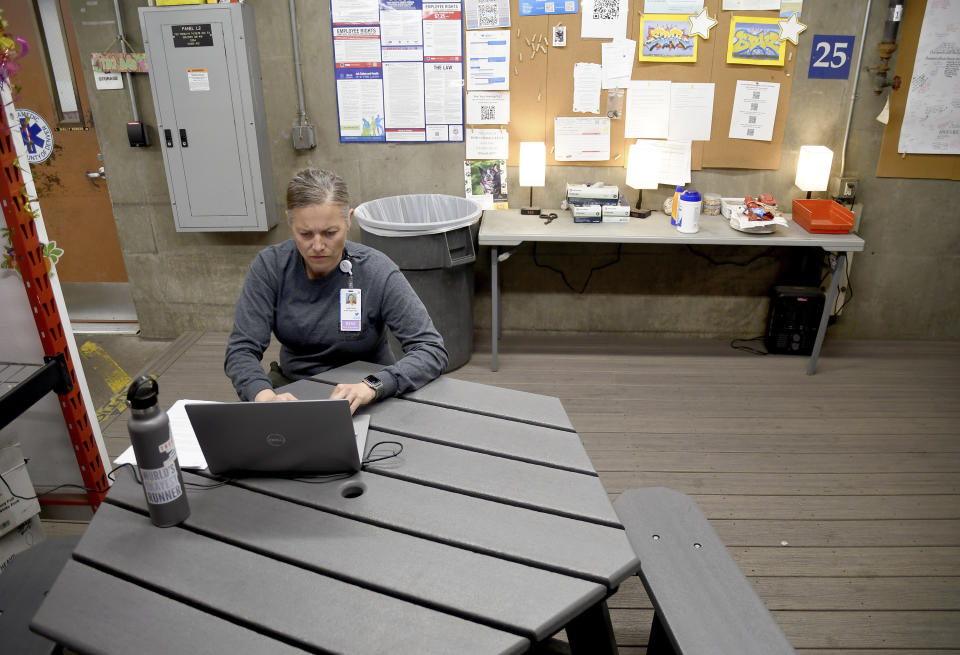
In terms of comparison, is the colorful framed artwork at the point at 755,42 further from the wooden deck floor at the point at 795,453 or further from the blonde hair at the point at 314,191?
the blonde hair at the point at 314,191

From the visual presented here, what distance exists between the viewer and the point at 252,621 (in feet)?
3.40

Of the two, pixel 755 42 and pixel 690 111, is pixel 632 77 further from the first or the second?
pixel 755 42

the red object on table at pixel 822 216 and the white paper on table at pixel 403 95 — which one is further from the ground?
the white paper on table at pixel 403 95

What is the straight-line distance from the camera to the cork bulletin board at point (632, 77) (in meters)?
3.51

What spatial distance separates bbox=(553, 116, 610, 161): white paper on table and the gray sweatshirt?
6.73 feet

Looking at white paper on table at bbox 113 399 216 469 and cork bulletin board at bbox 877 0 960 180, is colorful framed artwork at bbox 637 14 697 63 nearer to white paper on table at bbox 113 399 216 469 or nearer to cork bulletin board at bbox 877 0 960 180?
cork bulletin board at bbox 877 0 960 180

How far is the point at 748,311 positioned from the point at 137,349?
389cm

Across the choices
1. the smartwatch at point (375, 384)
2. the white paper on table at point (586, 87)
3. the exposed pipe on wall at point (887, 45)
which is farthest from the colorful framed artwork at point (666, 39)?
the smartwatch at point (375, 384)

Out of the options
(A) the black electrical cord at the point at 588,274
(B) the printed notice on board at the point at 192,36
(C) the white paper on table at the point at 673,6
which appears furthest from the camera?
(A) the black electrical cord at the point at 588,274

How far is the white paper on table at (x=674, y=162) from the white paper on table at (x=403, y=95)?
56.2 inches

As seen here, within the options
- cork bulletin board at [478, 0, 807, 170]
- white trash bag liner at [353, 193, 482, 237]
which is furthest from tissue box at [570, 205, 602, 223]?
white trash bag liner at [353, 193, 482, 237]

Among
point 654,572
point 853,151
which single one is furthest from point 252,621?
point 853,151

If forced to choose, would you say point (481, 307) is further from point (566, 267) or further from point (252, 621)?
point (252, 621)

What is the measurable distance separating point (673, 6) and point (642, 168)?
860 mm
